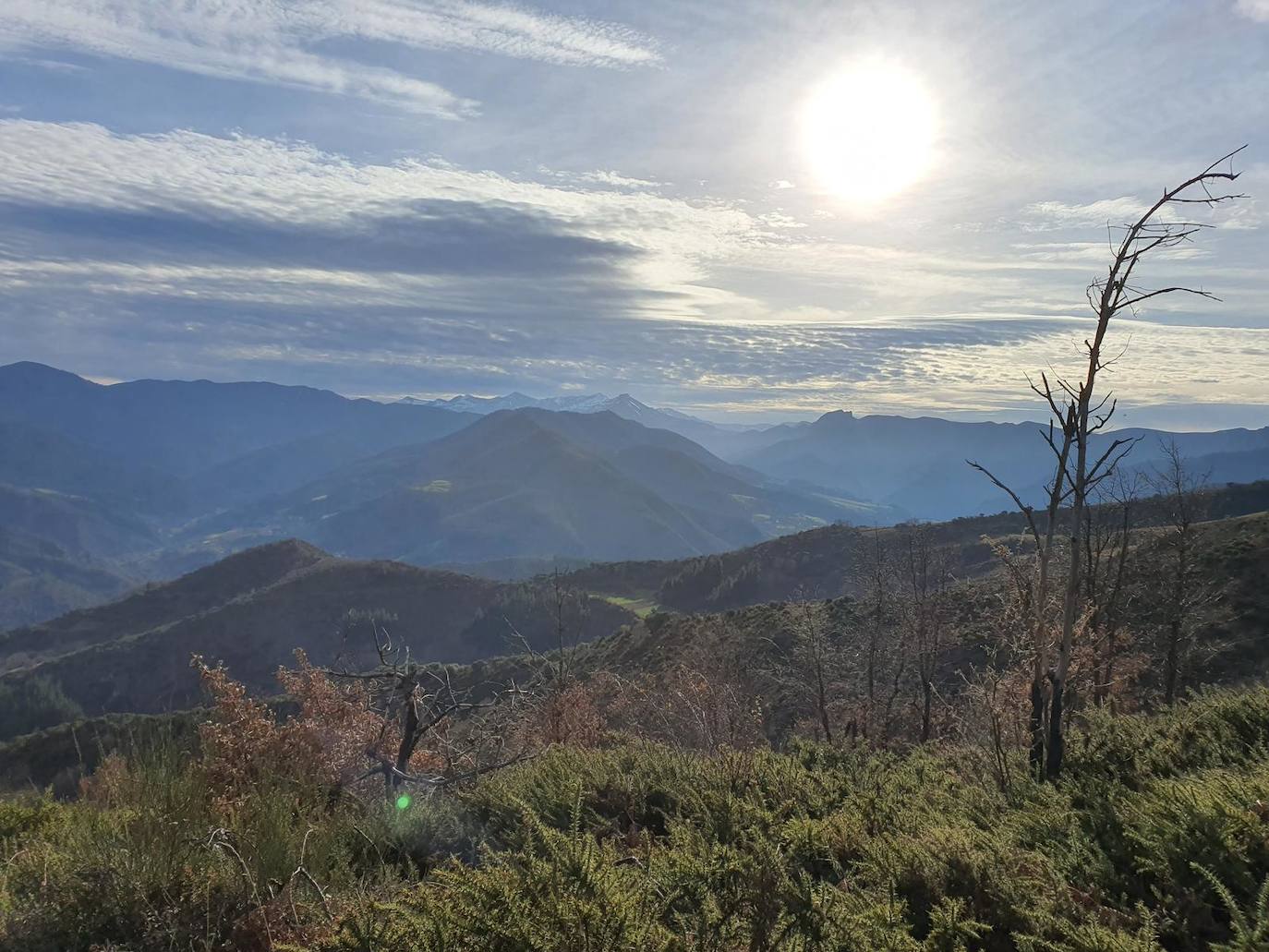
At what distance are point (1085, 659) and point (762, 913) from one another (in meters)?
10.6

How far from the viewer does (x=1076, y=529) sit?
21.6 feet

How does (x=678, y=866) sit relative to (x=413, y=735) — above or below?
above

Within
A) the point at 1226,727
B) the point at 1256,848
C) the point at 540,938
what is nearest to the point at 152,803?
the point at 540,938

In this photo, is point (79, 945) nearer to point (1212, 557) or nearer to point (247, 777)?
point (247, 777)

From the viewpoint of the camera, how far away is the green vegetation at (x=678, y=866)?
3.41 metres

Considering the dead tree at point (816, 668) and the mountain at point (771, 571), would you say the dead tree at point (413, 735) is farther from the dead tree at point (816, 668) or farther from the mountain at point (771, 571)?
the mountain at point (771, 571)

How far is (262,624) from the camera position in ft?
403

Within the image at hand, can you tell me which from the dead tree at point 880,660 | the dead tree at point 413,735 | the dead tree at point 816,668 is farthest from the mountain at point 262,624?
the dead tree at point 413,735

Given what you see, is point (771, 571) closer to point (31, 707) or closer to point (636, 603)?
point (636, 603)

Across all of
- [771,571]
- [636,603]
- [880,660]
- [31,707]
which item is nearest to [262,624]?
[31,707]

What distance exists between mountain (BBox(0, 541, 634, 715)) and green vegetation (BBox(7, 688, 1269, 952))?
9399cm

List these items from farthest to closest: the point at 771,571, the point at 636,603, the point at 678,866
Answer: the point at 636,603
the point at 771,571
the point at 678,866

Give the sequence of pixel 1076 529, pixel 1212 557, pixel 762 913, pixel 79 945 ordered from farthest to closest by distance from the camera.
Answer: pixel 1212 557 < pixel 1076 529 < pixel 79 945 < pixel 762 913

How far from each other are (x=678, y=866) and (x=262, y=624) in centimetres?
13640
